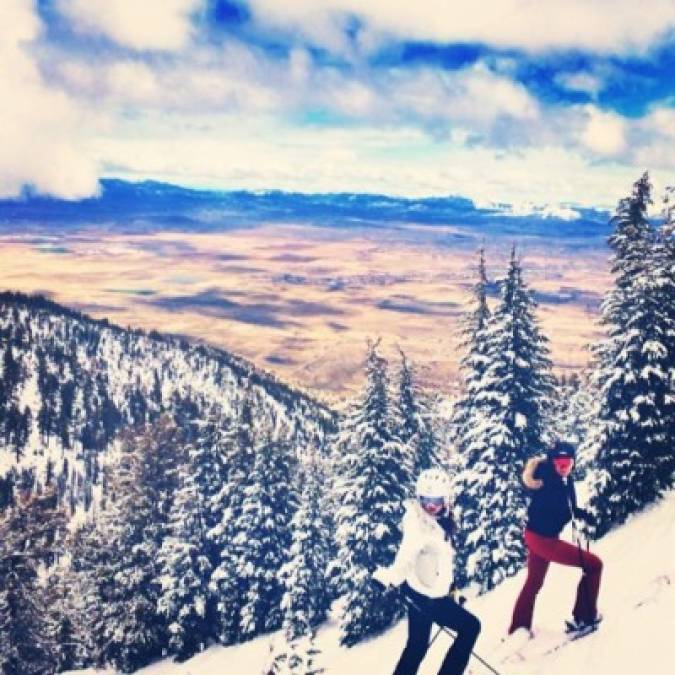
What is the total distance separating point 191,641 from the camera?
38531mm

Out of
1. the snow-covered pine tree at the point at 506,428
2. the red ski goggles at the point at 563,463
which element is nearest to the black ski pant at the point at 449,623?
the red ski goggles at the point at 563,463

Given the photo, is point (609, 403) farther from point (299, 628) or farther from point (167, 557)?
point (167, 557)

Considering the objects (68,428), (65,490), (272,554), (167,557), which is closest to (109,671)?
(167,557)

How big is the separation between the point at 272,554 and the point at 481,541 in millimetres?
14269

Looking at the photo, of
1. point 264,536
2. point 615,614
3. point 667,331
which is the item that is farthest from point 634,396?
point 264,536

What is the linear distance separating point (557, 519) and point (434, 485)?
111 inches

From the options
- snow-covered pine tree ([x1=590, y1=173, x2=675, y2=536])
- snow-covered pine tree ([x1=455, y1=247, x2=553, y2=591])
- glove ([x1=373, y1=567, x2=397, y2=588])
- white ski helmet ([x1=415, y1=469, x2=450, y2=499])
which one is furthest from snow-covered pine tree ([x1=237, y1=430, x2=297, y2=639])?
white ski helmet ([x1=415, y1=469, x2=450, y2=499])

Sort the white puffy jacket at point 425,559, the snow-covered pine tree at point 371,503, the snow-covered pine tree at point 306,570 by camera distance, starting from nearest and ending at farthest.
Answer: the white puffy jacket at point 425,559 < the snow-covered pine tree at point 371,503 < the snow-covered pine tree at point 306,570

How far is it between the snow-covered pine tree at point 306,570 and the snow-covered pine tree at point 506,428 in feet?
33.3

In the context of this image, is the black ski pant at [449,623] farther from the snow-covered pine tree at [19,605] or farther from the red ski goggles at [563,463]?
the snow-covered pine tree at [19,605]

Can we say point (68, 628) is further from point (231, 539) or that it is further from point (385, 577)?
point (385, 577)

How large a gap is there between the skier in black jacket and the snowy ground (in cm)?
45

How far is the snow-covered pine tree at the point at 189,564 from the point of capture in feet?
121

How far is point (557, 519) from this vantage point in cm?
1038
